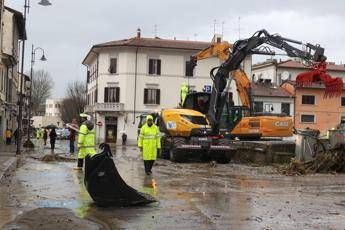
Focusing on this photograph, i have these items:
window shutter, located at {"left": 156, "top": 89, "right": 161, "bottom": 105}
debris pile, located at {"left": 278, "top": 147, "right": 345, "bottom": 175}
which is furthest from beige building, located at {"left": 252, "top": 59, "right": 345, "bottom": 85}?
debris pile, located at {"left": 278, "top": 147, "right": 345, "bottom": 175}

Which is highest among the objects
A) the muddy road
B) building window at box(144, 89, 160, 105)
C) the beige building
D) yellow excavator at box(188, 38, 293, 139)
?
the beige building

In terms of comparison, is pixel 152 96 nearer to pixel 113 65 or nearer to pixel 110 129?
pixel 113 65

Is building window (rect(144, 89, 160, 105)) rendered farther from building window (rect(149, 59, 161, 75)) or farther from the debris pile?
the debris pile

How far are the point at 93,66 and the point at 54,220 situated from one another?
64.7 metres

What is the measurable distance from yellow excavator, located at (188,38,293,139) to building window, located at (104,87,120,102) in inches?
1394

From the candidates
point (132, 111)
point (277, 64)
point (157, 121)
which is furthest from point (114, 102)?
point (157, 121)

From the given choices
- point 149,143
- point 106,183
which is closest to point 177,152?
point 149,143

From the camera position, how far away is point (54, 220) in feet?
30.1

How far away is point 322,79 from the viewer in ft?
79.7

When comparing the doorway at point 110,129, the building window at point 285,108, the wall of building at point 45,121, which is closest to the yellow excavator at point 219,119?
the doorway at point 110,129

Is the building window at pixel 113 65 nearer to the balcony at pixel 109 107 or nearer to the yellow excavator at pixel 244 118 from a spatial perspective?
the balcony at pixel 109 107

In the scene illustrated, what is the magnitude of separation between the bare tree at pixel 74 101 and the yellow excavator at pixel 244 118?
70485 millimetres

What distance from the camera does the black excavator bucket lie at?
10.9 meters

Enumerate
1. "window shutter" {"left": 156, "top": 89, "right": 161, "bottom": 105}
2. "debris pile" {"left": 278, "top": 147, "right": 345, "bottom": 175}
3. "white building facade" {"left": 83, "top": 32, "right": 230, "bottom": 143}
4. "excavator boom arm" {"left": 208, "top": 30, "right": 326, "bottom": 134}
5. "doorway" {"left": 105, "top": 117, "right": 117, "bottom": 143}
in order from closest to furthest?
1. "debris pile" {"left": 278, "top": 147, "right": 345, "bottom": 175}
2. "excavator boom arm" {"left": 208, "top": 30, "right": 326, "bottom": 134}
3. "white building facade" {"left": 83, "top": 32, "right": 230, "bottom": 143}
4. "doorway" {"left": 105, "top": 117, "right": 117, "bottom": 143}
5. "window shutter" {"left": 156, "top": 89, "right": 161, "bottom": 105}
